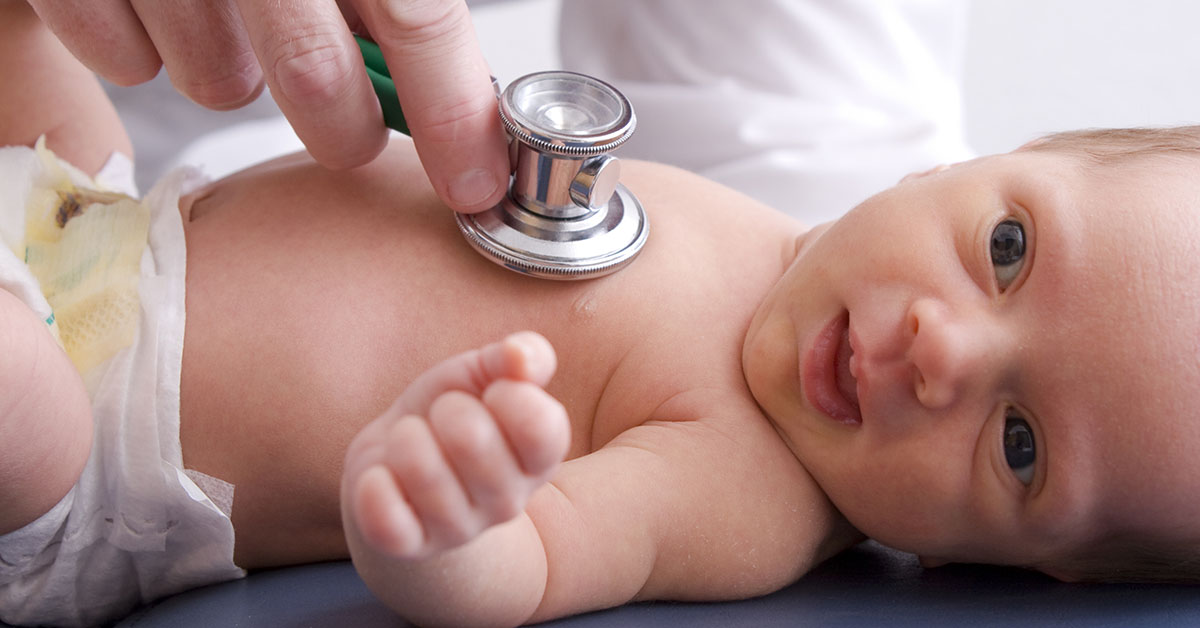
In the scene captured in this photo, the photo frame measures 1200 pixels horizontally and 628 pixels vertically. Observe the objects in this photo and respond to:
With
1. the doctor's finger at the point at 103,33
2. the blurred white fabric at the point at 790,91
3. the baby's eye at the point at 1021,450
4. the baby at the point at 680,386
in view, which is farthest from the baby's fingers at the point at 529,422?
the blurred white fabric at the point at 790,91

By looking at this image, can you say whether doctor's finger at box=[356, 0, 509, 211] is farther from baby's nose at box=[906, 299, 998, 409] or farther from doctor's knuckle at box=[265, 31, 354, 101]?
baby's nose at box=[906, 299, 998, 409]

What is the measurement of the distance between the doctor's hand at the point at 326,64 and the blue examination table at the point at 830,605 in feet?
1.11

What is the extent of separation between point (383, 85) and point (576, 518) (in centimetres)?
40

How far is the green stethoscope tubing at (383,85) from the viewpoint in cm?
90

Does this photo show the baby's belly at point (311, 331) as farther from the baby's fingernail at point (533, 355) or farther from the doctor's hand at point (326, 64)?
the baby's fingernail at point (533, 355)

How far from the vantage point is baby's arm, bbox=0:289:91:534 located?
0.72 metres

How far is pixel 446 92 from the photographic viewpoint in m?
0.83

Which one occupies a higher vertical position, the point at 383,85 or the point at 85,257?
the point at 383,85

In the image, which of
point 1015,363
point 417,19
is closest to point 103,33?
point 417,19

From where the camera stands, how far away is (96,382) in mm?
842

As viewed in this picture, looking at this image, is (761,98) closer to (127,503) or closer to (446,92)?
(446,92)

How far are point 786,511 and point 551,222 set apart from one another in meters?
0.31

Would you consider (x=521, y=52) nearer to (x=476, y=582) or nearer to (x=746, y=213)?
(x=746, y=213)

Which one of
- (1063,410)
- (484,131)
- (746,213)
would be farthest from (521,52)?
(1063,410)
